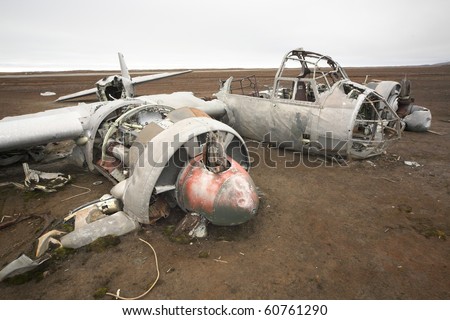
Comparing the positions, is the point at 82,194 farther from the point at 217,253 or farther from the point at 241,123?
the point at 241,123

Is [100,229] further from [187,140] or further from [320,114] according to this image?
[320,114]

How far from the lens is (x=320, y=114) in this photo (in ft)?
29.6

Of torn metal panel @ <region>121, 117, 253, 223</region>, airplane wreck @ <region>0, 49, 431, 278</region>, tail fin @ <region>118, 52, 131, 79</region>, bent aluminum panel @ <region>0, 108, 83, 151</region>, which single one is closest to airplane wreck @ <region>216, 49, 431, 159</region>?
airplane wreck @ <region>0, 49, 431, 278</region>

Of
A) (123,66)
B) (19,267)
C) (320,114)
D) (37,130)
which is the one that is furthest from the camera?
(123,66)

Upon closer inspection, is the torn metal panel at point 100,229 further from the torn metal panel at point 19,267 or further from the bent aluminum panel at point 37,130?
the bent aluminum panel at point 37,130

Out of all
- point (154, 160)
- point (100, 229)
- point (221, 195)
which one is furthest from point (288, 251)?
point (100, 229)

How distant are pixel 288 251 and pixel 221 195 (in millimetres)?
1798

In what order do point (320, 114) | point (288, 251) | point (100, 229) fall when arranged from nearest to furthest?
point (288, 251), point (100, 229), point (320, 114)

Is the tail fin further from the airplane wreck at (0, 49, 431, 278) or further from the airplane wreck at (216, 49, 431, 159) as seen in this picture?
the airplane wreck at (216, 49, 431, 159)

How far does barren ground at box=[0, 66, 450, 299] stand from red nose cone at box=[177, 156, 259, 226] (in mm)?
710

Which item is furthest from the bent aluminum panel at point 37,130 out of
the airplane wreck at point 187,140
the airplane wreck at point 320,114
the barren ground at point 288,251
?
the airplane wreck at point 320,114

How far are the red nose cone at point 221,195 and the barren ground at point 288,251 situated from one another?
0.71 metres

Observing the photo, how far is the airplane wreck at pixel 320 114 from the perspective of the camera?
878cm

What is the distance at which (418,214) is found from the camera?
643 cm
